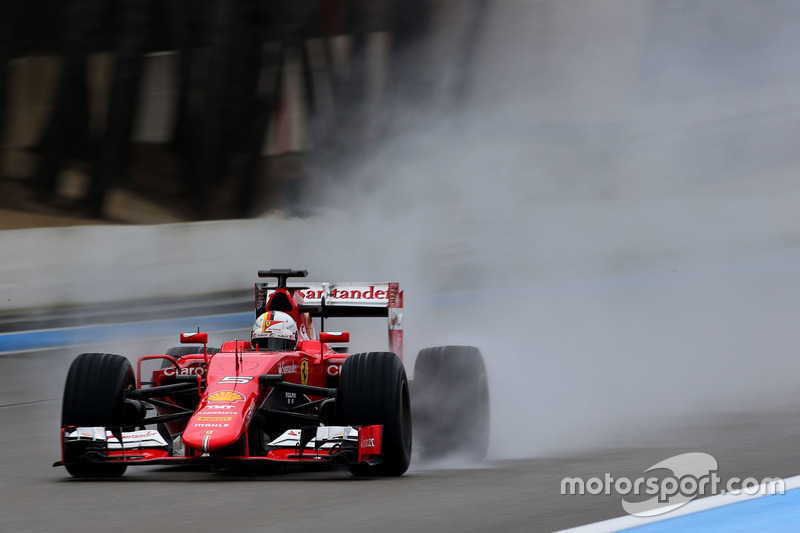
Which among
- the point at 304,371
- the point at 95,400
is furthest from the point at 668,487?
the point at 95,400

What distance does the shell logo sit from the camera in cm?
870

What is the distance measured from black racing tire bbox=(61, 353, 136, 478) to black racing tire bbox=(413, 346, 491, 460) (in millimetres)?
2716

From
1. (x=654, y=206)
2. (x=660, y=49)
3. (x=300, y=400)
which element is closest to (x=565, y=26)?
(x=660, y=49)

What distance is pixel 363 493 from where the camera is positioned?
787cm

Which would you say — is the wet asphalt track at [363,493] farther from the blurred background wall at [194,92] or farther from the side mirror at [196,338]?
the blurred background wall at [194,92]

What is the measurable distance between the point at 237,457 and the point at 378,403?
3.39 ft

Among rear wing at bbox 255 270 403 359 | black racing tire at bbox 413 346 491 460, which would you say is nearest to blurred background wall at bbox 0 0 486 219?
rear wing at bbox 255 270 403 359

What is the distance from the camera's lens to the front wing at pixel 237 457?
8.45 metres

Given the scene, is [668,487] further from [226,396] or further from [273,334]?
[273,334]

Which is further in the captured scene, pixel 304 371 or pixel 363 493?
pixel 304 371

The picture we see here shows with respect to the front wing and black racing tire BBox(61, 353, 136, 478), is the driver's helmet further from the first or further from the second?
black racing tire BBox(61, 353, 136, 478)

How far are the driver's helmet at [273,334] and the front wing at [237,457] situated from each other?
103 centimetres

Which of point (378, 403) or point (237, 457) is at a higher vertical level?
point (378, 403)

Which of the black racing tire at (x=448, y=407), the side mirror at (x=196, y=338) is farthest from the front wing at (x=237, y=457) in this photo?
the black racing tire at (x=448, y=407)
